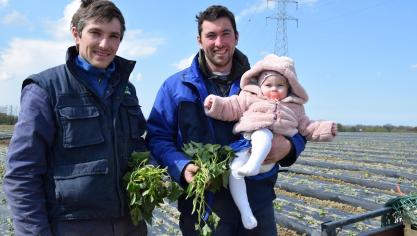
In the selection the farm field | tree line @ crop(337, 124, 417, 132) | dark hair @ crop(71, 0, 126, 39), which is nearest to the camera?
dark hair @ crop(71, 0, 126, 39)

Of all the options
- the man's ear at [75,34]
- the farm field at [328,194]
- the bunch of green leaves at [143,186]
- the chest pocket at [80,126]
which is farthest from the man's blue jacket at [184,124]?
the farm field at [328,194]

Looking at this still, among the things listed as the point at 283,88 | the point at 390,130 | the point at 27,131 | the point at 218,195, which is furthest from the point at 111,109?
the point at 390,130

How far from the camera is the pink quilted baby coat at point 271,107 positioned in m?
2.67

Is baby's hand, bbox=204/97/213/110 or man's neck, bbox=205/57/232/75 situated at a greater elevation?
man's neck, bbox=205/57/232/75

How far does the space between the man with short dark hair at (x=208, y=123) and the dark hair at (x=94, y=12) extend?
2.06 feet

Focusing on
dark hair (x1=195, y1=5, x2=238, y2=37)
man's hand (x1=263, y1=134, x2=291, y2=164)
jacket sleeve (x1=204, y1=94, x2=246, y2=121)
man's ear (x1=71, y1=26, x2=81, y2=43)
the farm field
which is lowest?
the farm field

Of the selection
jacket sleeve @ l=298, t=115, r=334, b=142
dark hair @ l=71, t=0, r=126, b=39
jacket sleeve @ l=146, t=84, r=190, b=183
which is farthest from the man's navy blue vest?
jacket sleeve @ l=298, t=115, r=334, b=142

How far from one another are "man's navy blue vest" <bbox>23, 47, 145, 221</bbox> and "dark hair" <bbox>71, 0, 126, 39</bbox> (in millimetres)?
151

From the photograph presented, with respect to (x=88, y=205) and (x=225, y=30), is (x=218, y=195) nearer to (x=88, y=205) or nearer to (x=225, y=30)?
(x=88, y=205)

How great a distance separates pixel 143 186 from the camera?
7.48 ft

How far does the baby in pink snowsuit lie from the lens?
2590 mm

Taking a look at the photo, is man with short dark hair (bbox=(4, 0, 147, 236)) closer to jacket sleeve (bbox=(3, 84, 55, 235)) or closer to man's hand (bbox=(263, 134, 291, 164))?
jacket sleeve (bbox=(3, 84, 55, 235))

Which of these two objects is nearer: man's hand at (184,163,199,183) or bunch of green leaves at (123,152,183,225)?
bunch of green leaves at (123,152,183,225)

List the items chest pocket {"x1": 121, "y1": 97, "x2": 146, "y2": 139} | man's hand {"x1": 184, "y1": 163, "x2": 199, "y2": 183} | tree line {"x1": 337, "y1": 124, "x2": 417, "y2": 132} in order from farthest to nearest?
tree line {"x1": 337, "y1": 124, "x2": 417, "y2": 132}
man's hand {"x1": 184, "y1": 163, "x2": 199, "y2": 183}
chest pocket {"x1": 121, "y1": 97, "x2": 146, "y2": 139}
